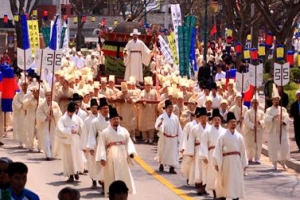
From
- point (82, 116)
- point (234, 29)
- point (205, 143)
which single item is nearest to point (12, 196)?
point (205, 143)

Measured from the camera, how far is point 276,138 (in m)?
22.5

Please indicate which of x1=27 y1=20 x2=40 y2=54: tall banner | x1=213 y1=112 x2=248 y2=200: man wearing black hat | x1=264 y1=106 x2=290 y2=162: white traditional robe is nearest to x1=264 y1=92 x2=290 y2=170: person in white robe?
x1=264 y1=106 x2=290 y2=162: white traditional robe

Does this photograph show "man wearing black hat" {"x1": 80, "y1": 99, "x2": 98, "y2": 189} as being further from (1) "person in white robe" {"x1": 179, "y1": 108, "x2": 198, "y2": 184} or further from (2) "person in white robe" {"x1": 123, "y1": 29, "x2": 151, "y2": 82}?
(2) "person in white robe" {"x1": 123, "y1": 29, "x2": 151, "y2": 82}

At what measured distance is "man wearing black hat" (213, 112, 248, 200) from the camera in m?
16.7

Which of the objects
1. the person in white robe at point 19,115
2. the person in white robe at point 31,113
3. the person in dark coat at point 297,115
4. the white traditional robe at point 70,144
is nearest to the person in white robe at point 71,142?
the white traditional robe at point 70,144

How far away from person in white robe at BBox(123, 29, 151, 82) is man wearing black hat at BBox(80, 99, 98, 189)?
12.8m

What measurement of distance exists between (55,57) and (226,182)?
9.15 m

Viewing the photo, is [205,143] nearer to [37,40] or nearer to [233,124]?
[233,124]

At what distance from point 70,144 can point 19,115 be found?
5997mm

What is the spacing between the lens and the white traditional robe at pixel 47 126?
73.9ft

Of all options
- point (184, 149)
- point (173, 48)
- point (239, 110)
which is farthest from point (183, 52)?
point (184, 149)

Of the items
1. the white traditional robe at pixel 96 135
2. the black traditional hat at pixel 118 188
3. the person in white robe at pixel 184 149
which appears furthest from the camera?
the person in white robe at pixel 184 149

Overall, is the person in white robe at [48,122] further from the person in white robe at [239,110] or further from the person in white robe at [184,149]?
the person in white robe at [184,149]

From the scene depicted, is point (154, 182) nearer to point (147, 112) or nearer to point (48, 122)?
point (48, 122)
